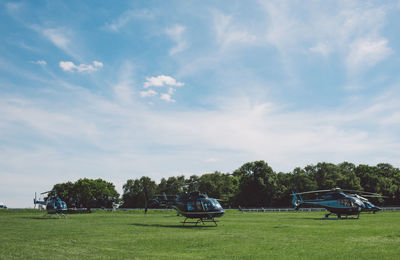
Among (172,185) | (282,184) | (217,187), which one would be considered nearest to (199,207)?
(282,184)

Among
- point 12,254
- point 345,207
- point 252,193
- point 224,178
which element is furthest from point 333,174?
point 12,254

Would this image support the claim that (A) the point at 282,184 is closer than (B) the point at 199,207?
No

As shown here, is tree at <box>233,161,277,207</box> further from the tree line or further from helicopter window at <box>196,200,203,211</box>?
helicopter window at <box>196,200,203,211</box>

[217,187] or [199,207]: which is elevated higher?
[217,187]

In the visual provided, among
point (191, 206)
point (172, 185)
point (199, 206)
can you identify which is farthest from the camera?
point (172, 185)

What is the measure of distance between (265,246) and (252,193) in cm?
7919

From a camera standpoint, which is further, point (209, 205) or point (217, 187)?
point (217, 187)

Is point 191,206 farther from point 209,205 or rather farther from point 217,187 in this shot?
point 217,187

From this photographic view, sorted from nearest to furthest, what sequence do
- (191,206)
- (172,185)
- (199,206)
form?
(199,206) → (191,206) → (172,185)

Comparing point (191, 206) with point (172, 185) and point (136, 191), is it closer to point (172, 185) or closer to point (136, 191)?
point (172, 185)

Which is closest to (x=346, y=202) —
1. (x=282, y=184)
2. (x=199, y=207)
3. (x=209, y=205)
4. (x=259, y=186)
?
(x=209, y=205)

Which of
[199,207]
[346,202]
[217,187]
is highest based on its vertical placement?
[217,187]

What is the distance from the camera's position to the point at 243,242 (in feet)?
53.1

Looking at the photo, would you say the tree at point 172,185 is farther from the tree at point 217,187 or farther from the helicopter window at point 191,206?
the helicopter window at point 191,206
